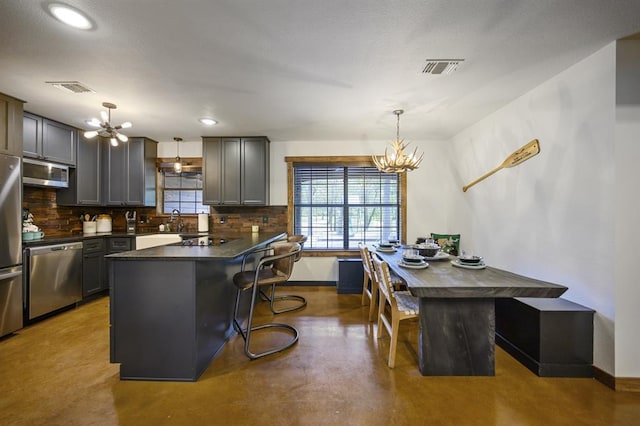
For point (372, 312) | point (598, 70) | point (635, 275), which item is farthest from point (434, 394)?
point (598, 70)

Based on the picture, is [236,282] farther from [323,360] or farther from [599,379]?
[599,379]

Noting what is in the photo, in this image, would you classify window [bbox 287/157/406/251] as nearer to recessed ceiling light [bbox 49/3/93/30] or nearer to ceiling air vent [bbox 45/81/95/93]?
ceiling air vent [bbox 45/81/95/93]

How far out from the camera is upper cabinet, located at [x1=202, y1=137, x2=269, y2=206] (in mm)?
4602

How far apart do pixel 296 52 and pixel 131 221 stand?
4283mm

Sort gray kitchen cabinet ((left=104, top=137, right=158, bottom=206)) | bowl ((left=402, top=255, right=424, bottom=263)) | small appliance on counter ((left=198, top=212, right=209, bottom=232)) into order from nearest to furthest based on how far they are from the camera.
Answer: bowl ((left=402, top=255, right=424, bottom=263)) → gray kitchen cabinet ((left=104, top=137, right=158, bottom=206)) → small appliance on counter ((left=198, top=212, right=209, bottom=232))

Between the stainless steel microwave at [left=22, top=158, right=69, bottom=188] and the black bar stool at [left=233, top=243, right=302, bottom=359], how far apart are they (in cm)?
296

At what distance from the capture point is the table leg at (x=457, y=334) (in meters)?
2.21

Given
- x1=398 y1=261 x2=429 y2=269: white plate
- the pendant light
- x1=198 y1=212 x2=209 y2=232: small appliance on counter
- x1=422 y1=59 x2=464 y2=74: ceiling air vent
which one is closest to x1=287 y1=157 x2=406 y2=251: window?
x1=198 y1=212 x2=209 y2=232: small appliance on counter

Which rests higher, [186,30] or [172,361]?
[186,30]

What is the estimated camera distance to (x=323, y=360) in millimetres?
2422

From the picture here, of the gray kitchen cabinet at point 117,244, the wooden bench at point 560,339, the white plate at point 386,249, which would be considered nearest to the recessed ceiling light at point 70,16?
the gray kitchen cabinet at point 117,244

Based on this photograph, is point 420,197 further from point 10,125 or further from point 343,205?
Answer: point 10,125

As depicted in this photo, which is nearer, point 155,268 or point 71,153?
point 155,268

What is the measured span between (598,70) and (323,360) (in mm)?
3231
